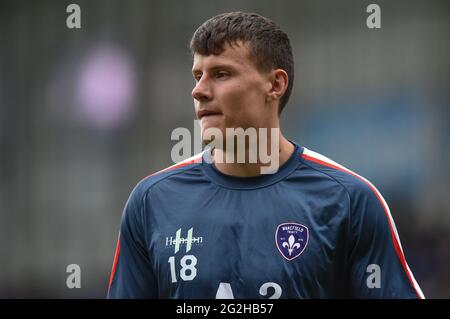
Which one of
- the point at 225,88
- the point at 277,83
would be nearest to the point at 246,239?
Answer: the point at 225,88

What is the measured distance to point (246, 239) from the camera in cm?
290

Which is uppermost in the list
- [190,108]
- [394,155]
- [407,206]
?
[190,108]

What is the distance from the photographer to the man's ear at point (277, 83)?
313cm

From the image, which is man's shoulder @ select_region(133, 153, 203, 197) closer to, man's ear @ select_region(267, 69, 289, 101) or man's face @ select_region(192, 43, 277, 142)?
man's face @ select_region(192, 43, 277, 142)

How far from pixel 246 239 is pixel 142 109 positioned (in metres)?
4.92

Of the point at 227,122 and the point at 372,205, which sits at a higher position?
the point at 227,122

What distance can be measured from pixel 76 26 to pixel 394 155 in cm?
379

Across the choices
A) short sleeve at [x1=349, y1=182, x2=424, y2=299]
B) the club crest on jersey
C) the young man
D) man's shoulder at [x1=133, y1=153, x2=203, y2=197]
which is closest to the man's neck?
the young man

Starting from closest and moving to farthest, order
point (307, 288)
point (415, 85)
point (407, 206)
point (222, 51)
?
point (307, 288) → point (222, 51) → point (407, 206) → point (415, 85)

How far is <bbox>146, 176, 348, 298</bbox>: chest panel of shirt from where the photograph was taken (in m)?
2.81

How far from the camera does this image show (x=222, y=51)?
117 inches

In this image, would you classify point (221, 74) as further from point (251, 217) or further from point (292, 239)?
point (292, 239)
